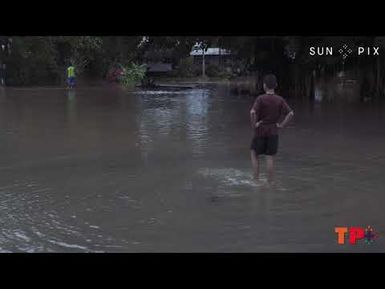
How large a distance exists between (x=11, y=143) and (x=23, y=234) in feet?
22.7

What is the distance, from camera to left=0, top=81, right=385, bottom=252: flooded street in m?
6.03

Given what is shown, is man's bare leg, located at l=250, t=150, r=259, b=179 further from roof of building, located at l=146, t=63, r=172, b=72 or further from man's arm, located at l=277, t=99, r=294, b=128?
roof of building, located at l=146, t=63, r=172, b=72

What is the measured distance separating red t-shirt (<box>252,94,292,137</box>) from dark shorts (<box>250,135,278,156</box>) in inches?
2.8

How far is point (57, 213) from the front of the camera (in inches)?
279

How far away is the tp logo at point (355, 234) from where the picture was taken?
5.88m

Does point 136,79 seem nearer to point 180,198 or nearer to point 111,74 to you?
point 111,74

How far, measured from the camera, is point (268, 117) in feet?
27.2

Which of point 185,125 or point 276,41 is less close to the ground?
point 276,41

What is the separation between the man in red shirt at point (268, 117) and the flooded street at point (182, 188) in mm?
549

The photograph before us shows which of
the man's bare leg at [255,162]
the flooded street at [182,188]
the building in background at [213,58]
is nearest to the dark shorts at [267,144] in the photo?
the man's bare leg at [255,162]

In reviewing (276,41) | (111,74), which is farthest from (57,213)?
(111,74)

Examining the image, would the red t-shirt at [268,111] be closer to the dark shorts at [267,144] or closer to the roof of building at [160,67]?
→ the dark shorts at [267,144]

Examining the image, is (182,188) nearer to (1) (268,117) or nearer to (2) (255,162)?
(2) (255,162)
